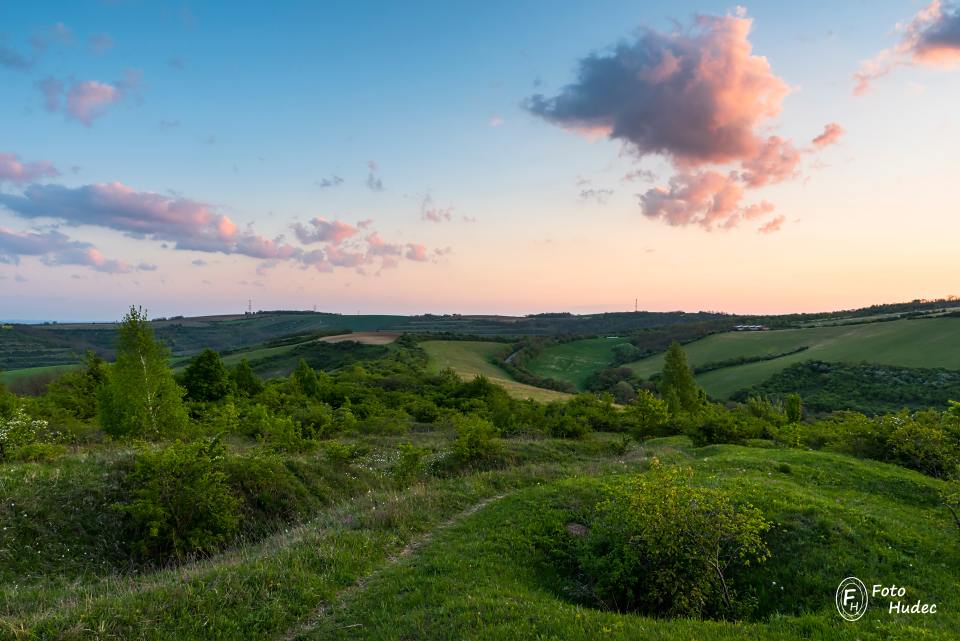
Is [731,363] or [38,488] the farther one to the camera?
[731,363]

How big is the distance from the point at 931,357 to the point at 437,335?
406 feet

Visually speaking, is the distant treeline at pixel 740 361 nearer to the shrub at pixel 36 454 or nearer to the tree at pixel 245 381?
the tree at pixel 245 381

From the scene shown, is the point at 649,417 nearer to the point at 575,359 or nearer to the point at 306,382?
the point at 306,382

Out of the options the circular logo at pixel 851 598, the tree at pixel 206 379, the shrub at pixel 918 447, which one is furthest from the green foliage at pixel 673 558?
the tree at pixel 206 379

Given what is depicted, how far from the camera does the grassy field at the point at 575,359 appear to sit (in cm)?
12850

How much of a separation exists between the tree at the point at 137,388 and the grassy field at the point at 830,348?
9581 cm

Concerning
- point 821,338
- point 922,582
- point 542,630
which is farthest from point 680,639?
point 821,338

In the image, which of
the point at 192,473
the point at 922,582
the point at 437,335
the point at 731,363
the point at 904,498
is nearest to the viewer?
the point at 922,582

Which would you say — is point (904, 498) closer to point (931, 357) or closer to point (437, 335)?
point (931, 357)

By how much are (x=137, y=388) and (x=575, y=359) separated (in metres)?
128

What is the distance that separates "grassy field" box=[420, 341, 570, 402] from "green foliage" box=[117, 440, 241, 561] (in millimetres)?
72808

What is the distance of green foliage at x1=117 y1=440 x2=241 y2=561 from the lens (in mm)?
14492

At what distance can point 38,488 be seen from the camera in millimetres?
15727

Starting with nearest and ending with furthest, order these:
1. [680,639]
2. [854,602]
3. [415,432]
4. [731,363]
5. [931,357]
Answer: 1. [680,639]
2. [854,602]
3. [415,432]
4. [931,357]
5. [731,363]
